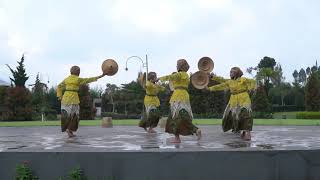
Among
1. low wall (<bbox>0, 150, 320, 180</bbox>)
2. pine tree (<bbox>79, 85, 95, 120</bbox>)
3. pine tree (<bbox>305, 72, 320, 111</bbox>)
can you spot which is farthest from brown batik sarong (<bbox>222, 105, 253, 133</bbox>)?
pine tree (<bbox>305, 72, 320, 111</bbox>)

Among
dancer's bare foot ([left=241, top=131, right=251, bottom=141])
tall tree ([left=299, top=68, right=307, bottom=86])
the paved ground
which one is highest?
tall tree ([left=299, top=68, right=307, bottom=86])

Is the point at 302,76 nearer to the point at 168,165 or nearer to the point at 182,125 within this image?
the point at 182,125

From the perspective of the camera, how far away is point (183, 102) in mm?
11320

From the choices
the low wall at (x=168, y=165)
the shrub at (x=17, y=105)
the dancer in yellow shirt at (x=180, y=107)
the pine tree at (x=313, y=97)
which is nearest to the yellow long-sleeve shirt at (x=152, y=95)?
the dancer in yellow shirt at (x=180, y=107)

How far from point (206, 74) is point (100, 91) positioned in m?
64.6

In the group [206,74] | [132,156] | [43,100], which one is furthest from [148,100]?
[43,100]

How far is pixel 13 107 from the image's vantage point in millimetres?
40031

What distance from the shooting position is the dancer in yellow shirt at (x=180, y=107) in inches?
440

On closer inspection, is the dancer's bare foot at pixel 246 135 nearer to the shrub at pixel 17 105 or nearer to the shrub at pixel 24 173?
the shrub at pixel 24 173

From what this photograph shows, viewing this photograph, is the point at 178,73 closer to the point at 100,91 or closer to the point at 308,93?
the point at 308,93

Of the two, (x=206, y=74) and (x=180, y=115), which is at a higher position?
(x=206, y=74)

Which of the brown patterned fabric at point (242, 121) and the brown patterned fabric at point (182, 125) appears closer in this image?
the brown patterned fabric at point (182, 125)

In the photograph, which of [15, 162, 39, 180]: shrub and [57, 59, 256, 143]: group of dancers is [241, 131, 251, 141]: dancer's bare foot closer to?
[57, 59, 256, 143]: group of dancers

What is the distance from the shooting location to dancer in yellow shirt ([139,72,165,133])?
15148mm
